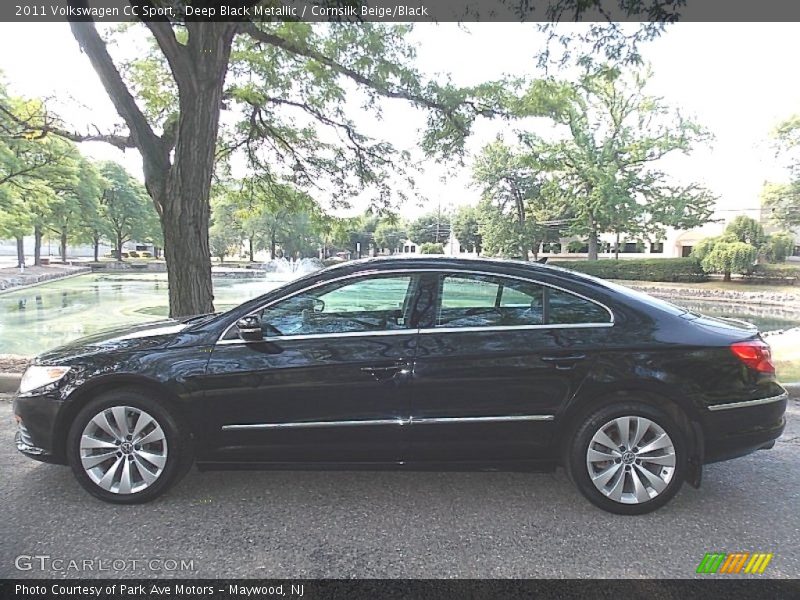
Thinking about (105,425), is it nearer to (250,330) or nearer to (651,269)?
(250,330)

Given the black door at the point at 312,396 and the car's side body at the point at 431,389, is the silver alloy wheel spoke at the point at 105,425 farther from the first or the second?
the black door at the point at 312,396

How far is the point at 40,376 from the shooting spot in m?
3.35

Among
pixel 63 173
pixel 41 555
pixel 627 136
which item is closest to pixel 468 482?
pixel 41 555

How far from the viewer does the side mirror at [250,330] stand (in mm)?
3195

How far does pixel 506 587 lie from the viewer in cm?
245

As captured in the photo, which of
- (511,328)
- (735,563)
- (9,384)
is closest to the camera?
(735,563)

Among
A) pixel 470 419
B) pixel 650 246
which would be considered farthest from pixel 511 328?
pixel 650 246

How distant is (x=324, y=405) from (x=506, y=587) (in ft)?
4.64

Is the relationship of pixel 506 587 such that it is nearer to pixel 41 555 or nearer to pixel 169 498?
pixel 169 498

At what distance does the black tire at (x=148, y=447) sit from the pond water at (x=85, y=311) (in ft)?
20.0

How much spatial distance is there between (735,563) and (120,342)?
3.81 meters

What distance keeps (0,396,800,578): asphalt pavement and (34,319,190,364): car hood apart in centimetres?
89

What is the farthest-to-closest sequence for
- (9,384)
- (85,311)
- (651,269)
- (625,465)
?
1. (651,269)
2. (85,311)
3. (9,384)
4. (625,465)

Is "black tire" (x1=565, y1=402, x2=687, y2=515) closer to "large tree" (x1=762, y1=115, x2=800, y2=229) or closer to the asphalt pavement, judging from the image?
the asphalt pavement
